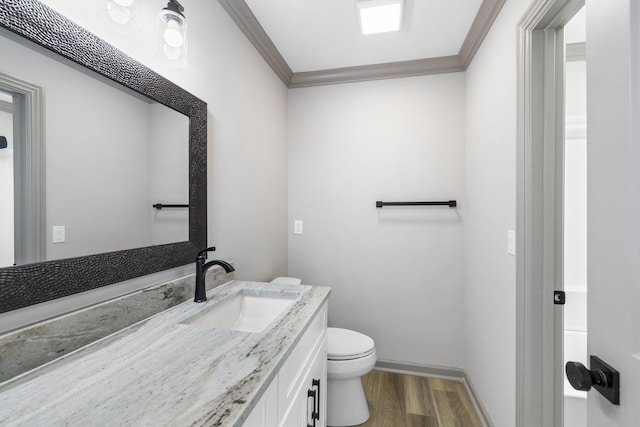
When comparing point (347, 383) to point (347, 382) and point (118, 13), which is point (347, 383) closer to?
point (347, 382)

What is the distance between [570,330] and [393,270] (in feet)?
3.59

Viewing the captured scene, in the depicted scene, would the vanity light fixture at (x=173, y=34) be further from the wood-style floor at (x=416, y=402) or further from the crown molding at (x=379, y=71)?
the wood-style floor at (x=416, y=402)

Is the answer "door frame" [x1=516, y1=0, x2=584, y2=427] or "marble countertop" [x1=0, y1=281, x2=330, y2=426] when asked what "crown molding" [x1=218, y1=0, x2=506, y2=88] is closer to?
"door frame" [x1=516, y1=0, x2=584, y2=427]

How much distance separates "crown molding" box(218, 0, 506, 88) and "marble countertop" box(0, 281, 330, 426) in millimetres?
1601

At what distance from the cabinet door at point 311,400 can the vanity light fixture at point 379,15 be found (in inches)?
72.1

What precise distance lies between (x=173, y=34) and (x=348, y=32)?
118 centimetres

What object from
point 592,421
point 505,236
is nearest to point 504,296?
point 505,236

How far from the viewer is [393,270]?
2.24 m

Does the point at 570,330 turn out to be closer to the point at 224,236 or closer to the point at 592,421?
the point at 592,421

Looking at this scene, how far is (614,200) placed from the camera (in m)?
0.54

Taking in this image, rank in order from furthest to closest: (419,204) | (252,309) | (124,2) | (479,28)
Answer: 1. (419,204)
2. (479,28)
3. (252,309)
4. (124,2)

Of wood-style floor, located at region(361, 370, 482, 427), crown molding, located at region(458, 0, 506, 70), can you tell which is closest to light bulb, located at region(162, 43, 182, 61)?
crown molding, located at region(458, 0, 506, 70)

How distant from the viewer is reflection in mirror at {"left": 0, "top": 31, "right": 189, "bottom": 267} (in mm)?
708

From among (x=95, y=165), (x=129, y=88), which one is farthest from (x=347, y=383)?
(x=129, y=88)
